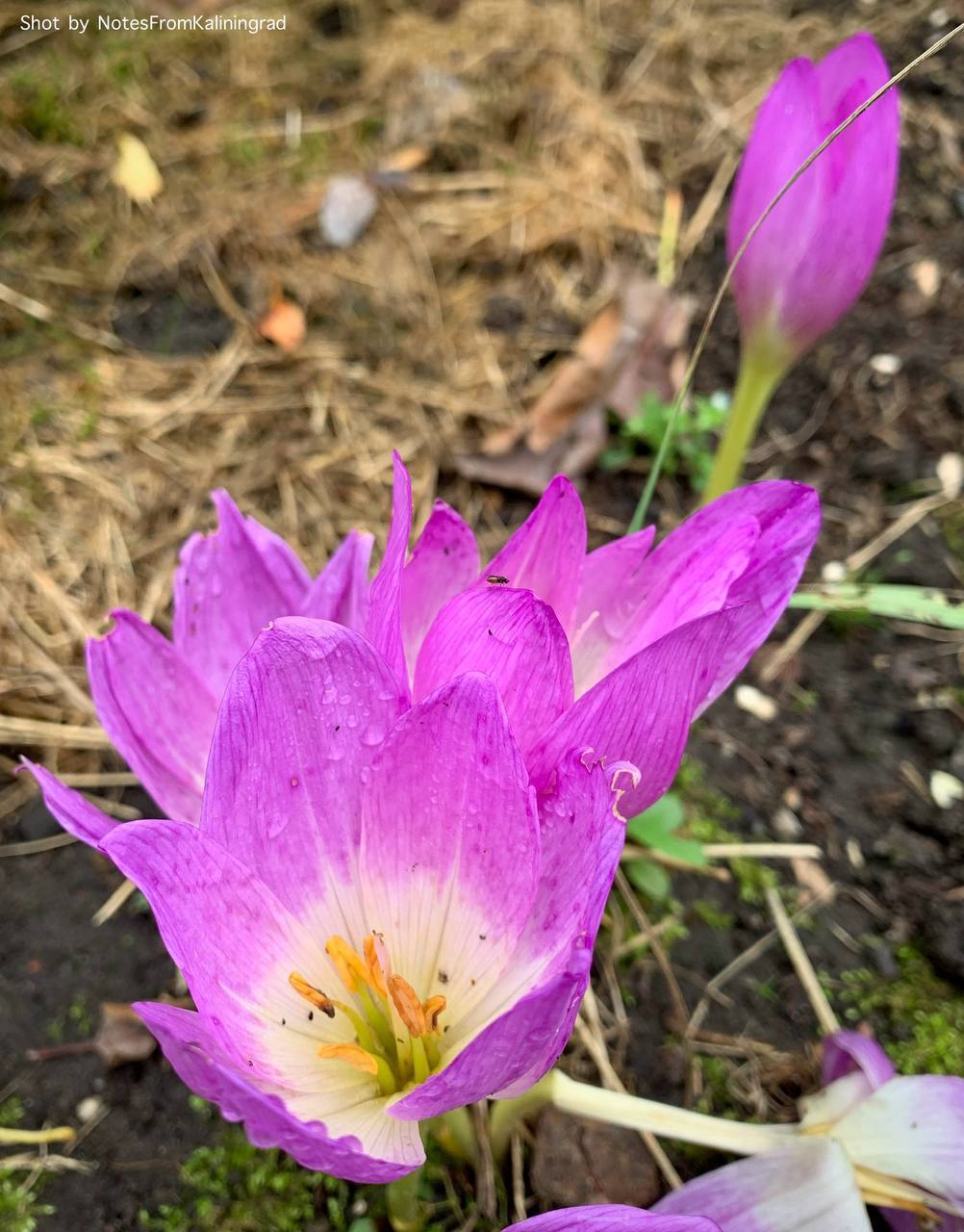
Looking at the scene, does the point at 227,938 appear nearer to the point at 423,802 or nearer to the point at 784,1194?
the point at 423,802

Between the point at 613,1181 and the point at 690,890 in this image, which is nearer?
the point at 613,1181

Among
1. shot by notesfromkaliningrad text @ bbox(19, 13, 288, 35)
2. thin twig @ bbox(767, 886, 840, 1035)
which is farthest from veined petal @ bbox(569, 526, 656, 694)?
shot by notesfromkaliningrad text @ bbox(19, 13, 288, 35)

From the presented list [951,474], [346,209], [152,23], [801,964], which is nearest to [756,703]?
[801,964]

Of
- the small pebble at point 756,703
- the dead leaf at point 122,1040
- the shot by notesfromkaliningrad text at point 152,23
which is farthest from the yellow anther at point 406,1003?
the shot by notesfromkaliningrad text at point 152,23

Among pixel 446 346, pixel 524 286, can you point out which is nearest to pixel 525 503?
pixel 446 346

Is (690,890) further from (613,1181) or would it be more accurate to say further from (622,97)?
(622,97)

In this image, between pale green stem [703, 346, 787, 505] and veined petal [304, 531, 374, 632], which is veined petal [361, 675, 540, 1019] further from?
pale green stem [703, 346, 787, 505]

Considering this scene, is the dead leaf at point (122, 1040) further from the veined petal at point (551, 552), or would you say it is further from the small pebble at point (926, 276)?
the small pebble at point (926, 276)
